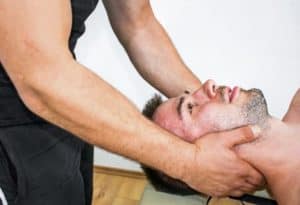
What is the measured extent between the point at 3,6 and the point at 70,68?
0.17 meters

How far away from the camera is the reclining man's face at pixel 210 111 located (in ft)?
3.83

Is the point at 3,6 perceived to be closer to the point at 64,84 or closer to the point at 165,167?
the point at 64,84

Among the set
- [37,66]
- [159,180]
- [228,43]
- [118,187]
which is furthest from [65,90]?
[118,187]

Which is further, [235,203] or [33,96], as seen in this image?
[235,203]

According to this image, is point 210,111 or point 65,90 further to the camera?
point 210,111

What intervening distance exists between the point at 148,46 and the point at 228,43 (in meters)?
0.64

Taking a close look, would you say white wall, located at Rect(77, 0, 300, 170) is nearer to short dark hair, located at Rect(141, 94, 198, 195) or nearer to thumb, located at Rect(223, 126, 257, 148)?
short dark hair, located at Rect(141, 94, 198, 195)

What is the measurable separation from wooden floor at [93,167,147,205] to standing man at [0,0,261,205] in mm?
1021

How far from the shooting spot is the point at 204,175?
98 centimetres

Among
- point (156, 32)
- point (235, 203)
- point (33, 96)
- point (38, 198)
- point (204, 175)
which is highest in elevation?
point (156, 32)

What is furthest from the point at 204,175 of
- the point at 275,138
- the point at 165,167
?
the point at 275,138

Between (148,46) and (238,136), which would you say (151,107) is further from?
(238,136)

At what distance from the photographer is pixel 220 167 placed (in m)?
0.99

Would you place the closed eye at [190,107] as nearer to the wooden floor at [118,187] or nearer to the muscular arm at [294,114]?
the muscular arm at [294,114]
